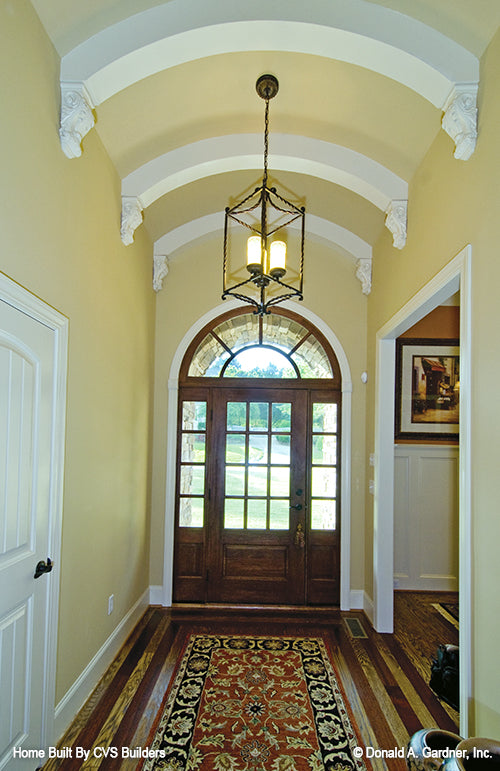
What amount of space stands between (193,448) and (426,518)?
2424 mm

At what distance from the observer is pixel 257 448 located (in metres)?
4.47

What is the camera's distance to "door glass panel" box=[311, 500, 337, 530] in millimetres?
4434

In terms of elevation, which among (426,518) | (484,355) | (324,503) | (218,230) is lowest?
(426,518)

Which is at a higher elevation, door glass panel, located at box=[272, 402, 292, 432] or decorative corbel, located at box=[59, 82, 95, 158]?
decorative corbel, located at box=[59, 82, 95, 158]

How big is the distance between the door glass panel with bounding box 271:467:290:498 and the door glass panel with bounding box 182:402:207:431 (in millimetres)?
780

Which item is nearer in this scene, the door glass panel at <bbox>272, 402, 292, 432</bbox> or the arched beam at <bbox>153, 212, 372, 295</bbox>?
the arched beam at <bbox>153, 212, 372, 295</bbox>

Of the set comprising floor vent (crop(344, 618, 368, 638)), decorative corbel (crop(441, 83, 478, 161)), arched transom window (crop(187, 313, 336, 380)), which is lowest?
floor vent (crop(344, 618, 368, 638))

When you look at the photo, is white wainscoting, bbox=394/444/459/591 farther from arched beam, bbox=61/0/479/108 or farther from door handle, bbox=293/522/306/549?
arched beam, bbox=61/0/479/108

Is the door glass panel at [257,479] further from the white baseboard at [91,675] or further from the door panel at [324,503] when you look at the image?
the white baseboard at [91,675]

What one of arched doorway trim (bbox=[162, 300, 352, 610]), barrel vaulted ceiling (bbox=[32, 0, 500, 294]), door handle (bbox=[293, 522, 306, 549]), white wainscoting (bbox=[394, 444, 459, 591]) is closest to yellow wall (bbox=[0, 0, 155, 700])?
barrel vaulted ceiling (bbox=[32, 0, 500, 294])

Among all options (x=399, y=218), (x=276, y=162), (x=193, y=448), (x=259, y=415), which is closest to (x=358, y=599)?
(x=259, y=415)

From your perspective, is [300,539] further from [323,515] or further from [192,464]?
[192,464]

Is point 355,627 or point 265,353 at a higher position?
point 265,353

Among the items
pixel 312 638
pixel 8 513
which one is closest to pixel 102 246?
pixel 8 513
